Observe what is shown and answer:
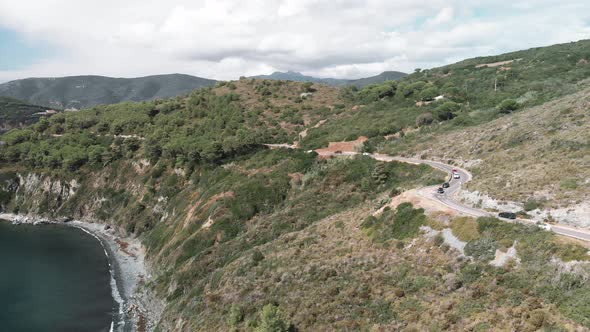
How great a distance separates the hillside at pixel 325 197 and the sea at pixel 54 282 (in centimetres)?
881

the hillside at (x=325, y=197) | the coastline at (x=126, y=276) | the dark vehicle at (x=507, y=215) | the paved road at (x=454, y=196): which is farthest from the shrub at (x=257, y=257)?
the dark vehicle at (x=507, y=215)

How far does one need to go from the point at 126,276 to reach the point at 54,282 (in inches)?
528

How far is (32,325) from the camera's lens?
52719 mm

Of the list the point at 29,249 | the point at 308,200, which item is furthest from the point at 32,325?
the point at 308,200

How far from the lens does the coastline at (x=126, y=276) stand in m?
54.2

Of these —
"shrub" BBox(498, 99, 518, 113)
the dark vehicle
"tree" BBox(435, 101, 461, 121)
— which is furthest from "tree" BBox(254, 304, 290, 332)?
"shrub" BBox(498, 99, 518, 113)

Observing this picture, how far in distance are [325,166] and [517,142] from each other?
32.0m

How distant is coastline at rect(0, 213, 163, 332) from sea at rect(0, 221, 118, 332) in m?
1.33

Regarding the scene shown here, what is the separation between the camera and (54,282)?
67.4 meters

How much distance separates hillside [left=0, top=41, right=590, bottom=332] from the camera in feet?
87.7

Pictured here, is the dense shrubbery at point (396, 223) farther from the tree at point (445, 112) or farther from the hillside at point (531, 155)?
the tree at point (445, 112)

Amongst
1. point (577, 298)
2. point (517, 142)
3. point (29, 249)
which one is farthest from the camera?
point (29, 249)

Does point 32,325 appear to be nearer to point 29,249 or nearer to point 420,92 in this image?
point 29,249

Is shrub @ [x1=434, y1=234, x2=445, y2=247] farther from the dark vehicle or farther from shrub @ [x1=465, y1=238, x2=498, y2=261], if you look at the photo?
the dark vehicle
